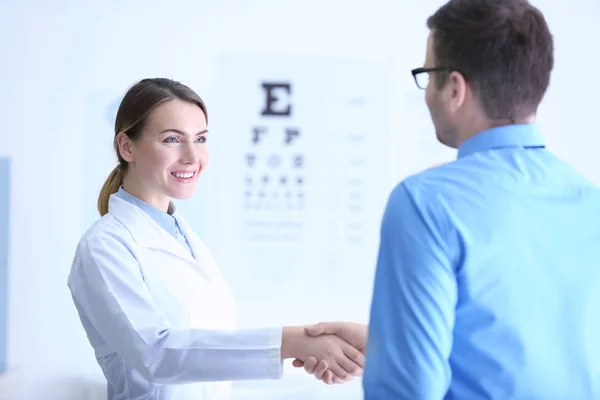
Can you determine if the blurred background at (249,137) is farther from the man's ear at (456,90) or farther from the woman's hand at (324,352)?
the man's ear at (456,90)

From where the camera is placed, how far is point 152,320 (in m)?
1.47

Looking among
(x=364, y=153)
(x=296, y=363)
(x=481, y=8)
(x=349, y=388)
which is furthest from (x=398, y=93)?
(x=481, y=8)

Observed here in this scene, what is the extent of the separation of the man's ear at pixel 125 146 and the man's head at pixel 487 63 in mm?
919

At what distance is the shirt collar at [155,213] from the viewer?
5.71 feet

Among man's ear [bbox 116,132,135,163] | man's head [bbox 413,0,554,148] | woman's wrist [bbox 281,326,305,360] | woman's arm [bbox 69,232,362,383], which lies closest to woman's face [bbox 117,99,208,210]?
man's ear [bbox 116,132,135,163]

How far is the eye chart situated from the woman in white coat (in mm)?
1125

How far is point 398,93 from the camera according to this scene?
3014 millimetres

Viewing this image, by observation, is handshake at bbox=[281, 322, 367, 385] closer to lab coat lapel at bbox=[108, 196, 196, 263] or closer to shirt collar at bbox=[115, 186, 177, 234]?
lab coat lapel at bbox=[108, 196, 196, 263]

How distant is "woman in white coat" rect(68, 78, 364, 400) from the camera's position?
146 cm

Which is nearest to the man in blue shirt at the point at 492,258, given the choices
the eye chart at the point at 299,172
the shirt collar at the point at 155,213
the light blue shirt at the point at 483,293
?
the light blue shirt at the point at 483,293

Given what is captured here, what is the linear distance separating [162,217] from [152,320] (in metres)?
0.37

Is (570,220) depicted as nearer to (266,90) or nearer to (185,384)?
(185,384)

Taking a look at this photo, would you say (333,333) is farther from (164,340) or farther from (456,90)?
→ (456,90)

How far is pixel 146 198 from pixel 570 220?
1067 mm
